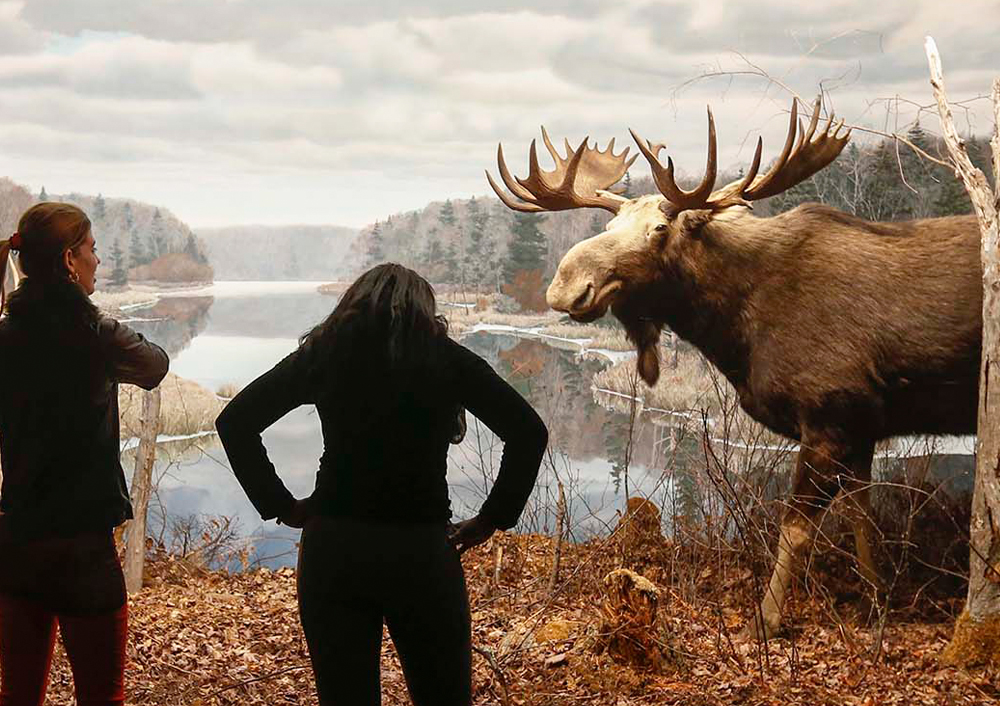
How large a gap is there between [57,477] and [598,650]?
7.61ft

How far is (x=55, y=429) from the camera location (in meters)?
2.21

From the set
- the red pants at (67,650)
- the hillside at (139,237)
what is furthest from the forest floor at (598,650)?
the hillside at (139,237)

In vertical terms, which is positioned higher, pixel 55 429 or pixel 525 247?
pixel 525 247

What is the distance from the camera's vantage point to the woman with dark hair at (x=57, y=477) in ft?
7.15

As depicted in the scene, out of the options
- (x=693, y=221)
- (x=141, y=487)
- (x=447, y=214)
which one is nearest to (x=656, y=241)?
(x=693, y=221)

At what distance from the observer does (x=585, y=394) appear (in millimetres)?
7250

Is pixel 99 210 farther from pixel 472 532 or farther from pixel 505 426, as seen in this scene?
pixel 505 426

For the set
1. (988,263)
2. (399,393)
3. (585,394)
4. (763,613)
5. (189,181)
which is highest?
(189,181)

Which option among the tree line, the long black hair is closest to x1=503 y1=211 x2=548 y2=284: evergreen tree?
the tree line

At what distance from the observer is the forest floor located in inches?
143

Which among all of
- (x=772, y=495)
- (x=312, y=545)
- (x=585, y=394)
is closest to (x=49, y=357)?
(x=312, y=545)

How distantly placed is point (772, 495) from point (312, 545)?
172 inches

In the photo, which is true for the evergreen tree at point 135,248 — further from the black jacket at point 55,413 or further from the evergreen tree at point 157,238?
the black jacket at point 55,413

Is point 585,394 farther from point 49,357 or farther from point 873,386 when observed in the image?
point 49,357
